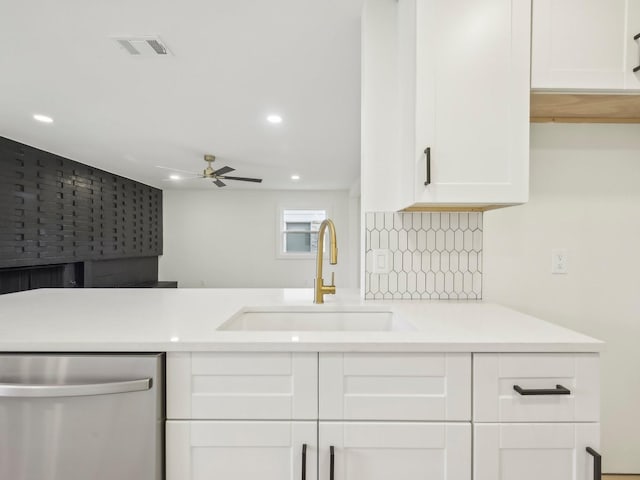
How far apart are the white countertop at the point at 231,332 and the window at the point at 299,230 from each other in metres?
5.64

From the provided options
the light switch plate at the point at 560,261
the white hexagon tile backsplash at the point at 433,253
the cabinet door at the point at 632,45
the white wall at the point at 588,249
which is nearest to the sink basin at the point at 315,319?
the white hexagon tile backsplash at the point at 433,253

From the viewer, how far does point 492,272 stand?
162cm

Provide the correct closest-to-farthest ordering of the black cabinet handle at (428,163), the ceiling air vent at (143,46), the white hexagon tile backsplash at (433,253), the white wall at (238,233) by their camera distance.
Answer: the black cabinet handle at (428,163) → the white hexagon tile backsplash at (433,253) → the ceiling air vent at (143,46) → the white wall at (238,233)

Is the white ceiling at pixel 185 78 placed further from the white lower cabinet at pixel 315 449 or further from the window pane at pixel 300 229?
the window pane at pixel 300 229

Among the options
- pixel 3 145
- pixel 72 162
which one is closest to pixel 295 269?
pixel 72 162

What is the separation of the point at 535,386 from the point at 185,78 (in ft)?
8.31

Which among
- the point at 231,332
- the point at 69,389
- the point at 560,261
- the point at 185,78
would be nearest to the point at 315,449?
the point at 231,332

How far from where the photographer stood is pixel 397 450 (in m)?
0.93

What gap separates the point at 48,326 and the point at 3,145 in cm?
358

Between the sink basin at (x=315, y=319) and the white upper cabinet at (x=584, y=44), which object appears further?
the sink basin at (x=315, y=319)

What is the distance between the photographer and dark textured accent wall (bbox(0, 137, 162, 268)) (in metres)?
3.54

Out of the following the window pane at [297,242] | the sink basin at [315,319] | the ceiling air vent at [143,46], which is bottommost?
the sink basin at [315,319]

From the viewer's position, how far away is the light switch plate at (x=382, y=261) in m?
1.56

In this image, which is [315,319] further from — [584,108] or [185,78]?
[185,78]
